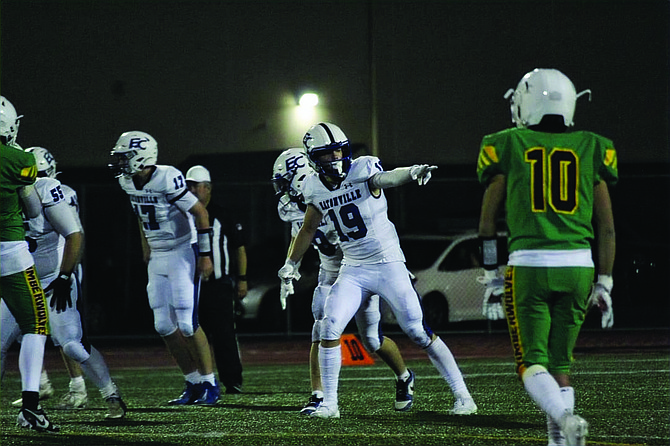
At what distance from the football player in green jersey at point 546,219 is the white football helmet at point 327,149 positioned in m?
1.99

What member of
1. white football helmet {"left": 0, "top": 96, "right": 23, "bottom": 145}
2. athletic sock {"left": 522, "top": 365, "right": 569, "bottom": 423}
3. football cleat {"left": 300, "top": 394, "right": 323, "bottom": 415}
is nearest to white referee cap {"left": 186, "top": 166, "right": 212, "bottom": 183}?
football cleat {"left": 300, "top": 394, "right": 323, "bottom": 415}

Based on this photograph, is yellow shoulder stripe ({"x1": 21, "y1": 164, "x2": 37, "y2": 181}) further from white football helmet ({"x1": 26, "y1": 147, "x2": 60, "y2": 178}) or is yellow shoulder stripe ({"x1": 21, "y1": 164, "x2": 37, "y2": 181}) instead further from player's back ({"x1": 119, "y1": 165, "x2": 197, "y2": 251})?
player's back ({"x1": 119, "y1": 165, "x2": 197, "y2": 251})

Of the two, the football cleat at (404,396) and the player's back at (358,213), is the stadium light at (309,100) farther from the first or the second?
the player's back at (358,213)

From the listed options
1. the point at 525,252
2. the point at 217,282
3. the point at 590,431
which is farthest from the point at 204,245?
the point at 525,252

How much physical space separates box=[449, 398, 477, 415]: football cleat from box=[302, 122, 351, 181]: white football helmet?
4.69ft

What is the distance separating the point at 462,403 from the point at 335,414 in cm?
72

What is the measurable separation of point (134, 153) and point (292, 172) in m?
1.03

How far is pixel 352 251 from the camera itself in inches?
267

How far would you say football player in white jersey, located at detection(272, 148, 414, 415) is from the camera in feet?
23.2

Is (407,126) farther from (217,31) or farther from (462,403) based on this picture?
(462,403)

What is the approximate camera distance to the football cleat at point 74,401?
7941 millimetres

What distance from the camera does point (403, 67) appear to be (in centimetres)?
1777

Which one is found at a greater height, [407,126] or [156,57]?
[156,57]

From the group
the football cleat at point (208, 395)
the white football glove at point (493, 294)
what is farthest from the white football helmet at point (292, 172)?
the white football glove at point (493, 294)
